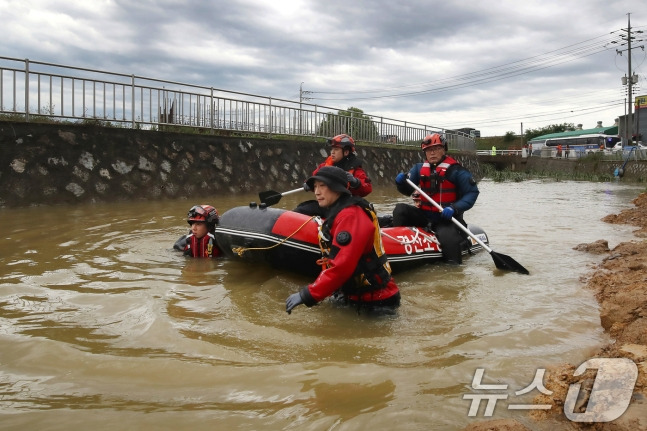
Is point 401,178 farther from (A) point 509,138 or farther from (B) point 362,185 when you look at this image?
(A) point 509,138

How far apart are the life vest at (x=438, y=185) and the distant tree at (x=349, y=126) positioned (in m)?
10.5

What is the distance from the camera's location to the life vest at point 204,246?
5.60 metres

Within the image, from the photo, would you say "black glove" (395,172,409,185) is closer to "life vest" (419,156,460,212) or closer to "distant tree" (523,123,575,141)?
"life vest" (419,156,460,212)

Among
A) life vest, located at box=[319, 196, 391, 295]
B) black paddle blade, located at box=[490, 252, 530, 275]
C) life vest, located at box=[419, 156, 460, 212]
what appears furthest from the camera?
life vest, located at box=[419, 156, 460, 212]

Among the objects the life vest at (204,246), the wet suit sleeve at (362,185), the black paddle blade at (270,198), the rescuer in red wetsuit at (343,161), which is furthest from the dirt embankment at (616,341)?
the life vest at (204,246)

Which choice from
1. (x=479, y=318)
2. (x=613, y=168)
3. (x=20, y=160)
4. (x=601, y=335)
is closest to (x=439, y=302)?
(x=479, y=318)

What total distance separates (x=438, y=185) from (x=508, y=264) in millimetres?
1315

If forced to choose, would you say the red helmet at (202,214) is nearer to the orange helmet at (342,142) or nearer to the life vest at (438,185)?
the orange helmet at (342,142)

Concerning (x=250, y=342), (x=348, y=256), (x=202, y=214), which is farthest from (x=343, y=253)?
(x=202, y=214)

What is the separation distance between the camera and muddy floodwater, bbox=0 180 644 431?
2.18 meters

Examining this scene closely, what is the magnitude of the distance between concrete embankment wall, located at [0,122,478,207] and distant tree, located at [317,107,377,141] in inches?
101

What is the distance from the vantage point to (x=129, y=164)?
10.2 meters

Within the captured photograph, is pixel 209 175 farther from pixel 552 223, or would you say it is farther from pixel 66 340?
pixel 66 340
